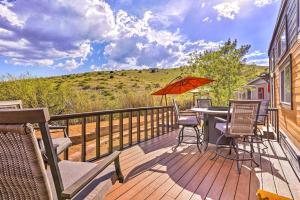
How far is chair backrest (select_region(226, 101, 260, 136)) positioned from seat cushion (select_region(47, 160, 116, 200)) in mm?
2365

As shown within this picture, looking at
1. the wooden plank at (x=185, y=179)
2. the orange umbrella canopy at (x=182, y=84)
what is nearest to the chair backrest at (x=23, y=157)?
the wooden plank at (x=185, y=179)

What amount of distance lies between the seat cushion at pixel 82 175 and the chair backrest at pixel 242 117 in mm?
2365

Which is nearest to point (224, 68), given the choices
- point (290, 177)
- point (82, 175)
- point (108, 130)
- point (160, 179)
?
point (108, 130)

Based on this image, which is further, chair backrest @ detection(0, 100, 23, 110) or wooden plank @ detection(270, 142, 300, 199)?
wooden plank @ detection(270, 142, 300, 199)

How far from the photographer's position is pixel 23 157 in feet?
3.28

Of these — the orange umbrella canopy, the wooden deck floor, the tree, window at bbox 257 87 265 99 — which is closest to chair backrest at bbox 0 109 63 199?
the wooden deck floor

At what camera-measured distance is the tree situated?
10.7m

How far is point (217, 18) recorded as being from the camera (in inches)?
555

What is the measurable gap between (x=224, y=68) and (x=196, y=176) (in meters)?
8.89

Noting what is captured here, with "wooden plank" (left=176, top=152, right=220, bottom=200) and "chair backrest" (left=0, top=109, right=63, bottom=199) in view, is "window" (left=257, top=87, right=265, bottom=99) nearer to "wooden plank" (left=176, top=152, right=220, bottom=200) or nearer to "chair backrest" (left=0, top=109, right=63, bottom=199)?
"wooden plank" (left=176, top=152, right=220, bottom=200)

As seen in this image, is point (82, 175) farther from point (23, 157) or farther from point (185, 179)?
point (185, 179)

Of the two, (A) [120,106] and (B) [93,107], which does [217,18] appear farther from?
(B) [93,107]

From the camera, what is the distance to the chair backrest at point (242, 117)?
3.26 m

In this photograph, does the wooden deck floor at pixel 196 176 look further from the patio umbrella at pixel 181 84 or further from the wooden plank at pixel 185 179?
the patio umbrella at pixel 181 84
